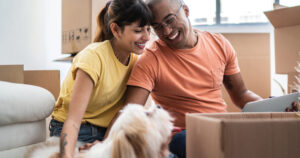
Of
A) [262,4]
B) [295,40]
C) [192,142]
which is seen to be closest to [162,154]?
[192,142]

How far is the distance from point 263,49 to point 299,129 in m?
1.76

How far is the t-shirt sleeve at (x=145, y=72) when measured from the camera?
1354mm

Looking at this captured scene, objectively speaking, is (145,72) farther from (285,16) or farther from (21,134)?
(285,16)

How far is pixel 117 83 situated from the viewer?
1351mm

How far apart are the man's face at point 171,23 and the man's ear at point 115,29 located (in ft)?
0.58

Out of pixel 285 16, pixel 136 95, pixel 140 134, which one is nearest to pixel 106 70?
pixel 136 95

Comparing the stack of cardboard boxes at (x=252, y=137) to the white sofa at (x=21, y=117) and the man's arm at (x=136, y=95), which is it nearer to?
the man's arm at (x=136, y=95)

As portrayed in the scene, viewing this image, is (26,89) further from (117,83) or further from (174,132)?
(174,132)

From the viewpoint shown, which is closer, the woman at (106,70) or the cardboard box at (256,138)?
the cardboard box at (256,138)

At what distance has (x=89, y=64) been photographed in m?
1.22

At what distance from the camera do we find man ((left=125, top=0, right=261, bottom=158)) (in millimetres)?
1394

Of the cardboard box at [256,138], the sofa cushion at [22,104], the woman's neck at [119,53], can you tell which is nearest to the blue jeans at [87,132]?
the sofa cushion at [22,104]

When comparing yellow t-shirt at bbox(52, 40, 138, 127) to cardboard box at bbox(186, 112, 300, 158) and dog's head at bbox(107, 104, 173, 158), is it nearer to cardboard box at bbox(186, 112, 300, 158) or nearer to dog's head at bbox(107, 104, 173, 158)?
dog's head at bbox(107, 104, 173, 158)

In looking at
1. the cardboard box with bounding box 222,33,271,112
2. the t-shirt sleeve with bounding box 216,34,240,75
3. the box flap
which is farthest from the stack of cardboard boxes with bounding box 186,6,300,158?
the cardboard box with bounding box 222,33,271,112
